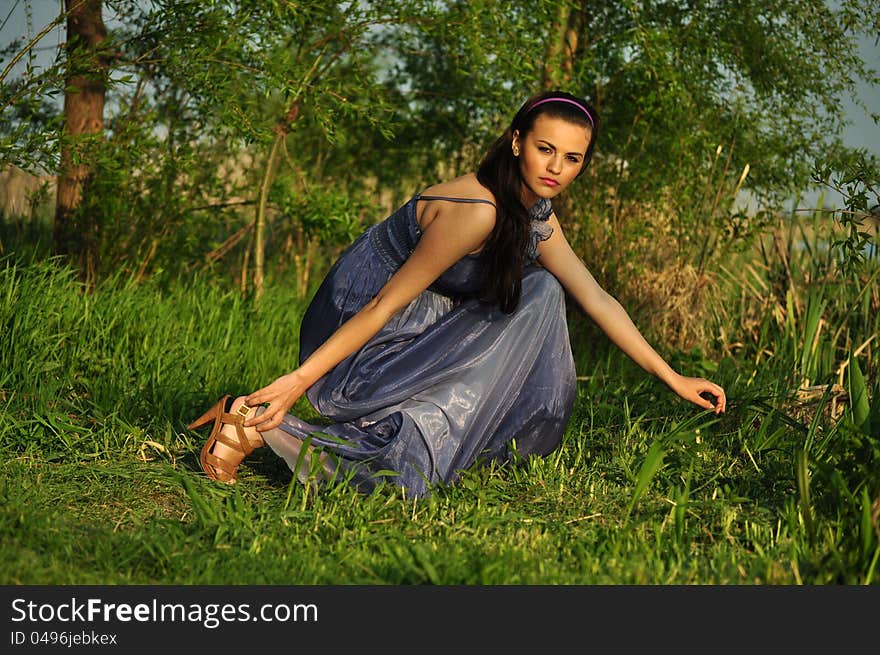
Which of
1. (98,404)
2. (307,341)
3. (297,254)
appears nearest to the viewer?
(307,341)

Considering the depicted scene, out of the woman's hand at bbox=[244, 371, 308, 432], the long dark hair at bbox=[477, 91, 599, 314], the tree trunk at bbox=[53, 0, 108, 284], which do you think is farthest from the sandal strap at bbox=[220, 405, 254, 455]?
the tree trunk at bbox=[53, 0, 108, 284]

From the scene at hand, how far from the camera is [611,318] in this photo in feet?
10.8

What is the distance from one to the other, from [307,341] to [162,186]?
232 centimetres

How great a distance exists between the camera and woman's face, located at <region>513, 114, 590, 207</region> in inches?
119

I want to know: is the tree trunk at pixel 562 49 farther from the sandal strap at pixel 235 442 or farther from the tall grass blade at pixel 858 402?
the sandal strap at pixel 235 442

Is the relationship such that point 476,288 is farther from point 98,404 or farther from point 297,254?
point 297,254

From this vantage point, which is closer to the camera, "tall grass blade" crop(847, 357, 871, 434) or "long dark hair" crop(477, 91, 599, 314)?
"tall grass blade" crop(847, 357, 871, 434)

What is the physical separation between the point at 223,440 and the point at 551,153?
1.28 m

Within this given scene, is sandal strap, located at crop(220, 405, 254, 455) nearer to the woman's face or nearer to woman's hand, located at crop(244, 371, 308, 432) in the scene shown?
woman's hand, located at crop(244, 371, 308, 432)

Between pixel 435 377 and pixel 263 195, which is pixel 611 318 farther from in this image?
pixel 263 195

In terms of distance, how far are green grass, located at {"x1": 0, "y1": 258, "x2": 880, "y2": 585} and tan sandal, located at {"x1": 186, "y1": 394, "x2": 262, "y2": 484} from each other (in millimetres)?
44

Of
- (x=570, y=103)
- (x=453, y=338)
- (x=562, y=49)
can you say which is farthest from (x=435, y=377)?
(x=562, y=49)
